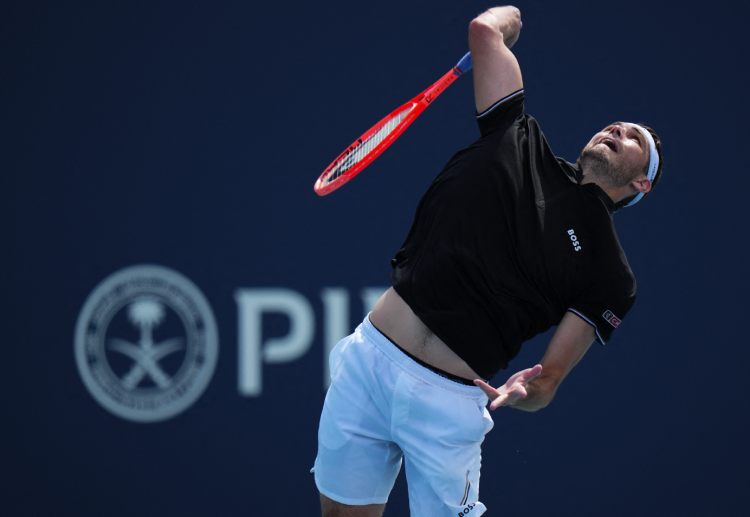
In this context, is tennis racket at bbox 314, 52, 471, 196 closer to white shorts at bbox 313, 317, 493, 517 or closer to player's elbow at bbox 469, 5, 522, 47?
player's elbow at bbox 469, 5, 522, 47

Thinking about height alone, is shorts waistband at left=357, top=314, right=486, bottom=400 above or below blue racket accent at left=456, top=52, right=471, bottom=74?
below

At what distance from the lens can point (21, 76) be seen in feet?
18.7

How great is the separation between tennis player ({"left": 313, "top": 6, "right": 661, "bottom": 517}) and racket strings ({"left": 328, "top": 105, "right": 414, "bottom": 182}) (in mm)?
632

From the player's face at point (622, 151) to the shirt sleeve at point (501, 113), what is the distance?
0.36 meters

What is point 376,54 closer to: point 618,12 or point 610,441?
point 618,12

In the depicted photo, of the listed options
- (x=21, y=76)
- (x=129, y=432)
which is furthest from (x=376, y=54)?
(x=129, y=432)

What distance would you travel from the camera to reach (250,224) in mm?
5734

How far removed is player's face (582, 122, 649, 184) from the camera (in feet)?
13.4

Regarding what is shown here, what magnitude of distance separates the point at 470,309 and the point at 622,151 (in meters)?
0.82

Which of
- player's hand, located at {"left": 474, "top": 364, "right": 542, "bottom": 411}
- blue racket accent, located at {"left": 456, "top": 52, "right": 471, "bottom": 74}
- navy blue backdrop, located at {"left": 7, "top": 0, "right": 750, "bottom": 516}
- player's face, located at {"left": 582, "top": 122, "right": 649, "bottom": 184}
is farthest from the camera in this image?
navy blue backdrop, located at {"left": 7, "top": 0, "right": 750, "bottom": 516}

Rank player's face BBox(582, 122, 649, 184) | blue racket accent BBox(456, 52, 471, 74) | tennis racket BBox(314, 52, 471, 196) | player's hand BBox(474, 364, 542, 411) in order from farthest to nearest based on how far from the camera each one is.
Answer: tennis racket BBox(314, 52, 471, 196)
blue racket accent BBox(456, 52, 471, 74)
player's face BBox(582, 122, 649, 184)
player's hand BBox(474, 364, 542, 411)

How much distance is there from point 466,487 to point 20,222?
9.46 feet

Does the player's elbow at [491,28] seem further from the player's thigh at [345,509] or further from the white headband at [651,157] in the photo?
the player's thigh at [345,509]

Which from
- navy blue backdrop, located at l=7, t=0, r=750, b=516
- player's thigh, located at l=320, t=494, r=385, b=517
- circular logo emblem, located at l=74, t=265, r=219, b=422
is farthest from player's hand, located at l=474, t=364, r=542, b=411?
circular logo emblem, located at l=74, t=265, r=219, b=422
